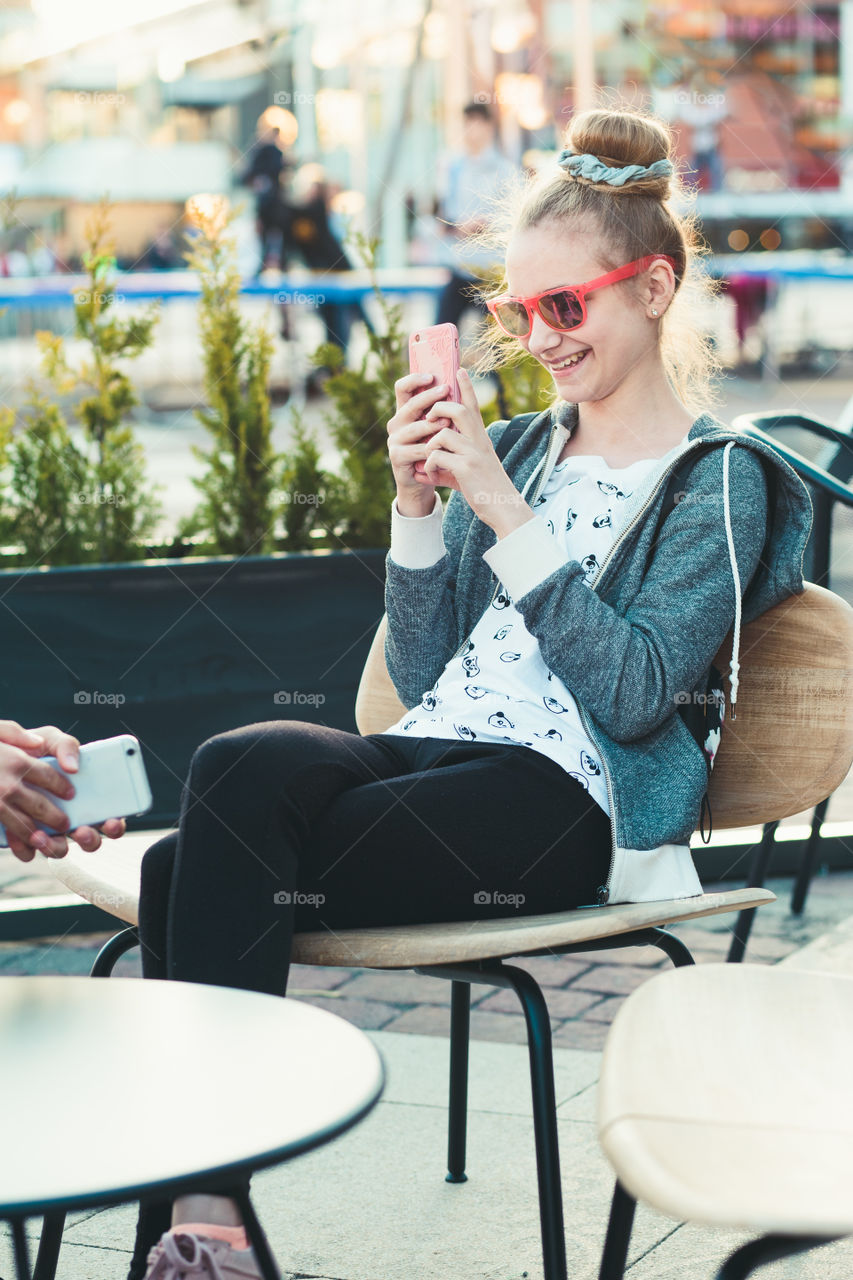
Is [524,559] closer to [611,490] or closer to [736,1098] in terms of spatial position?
[611,490]

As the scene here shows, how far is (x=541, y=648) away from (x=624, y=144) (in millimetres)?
731

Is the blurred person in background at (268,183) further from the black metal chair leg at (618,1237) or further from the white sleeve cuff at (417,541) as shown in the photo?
the black metal chair leg at (618,1237)

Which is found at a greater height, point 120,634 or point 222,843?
point 222,843

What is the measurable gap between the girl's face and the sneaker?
3.89 ft

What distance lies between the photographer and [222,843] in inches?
65.4

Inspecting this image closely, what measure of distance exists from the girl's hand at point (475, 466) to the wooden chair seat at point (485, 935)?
0.48m

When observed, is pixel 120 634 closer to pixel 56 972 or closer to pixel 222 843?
pixel 56 972

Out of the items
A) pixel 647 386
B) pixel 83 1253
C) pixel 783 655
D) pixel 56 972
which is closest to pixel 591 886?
pixel 783 655

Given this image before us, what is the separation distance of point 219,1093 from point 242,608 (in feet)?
7.81

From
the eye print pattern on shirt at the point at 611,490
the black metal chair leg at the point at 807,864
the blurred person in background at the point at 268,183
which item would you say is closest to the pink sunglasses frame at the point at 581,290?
the eye print pattern on shirt at the point at 611,490

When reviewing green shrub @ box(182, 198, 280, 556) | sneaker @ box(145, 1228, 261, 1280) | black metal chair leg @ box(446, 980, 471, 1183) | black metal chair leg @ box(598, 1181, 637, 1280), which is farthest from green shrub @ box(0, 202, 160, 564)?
black metal chair leg @ box(598, 1181, 637, 1280)

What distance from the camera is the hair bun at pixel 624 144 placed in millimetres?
2078

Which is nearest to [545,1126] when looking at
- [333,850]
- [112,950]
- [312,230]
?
[333,850]

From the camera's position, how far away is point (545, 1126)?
165 centimetres
